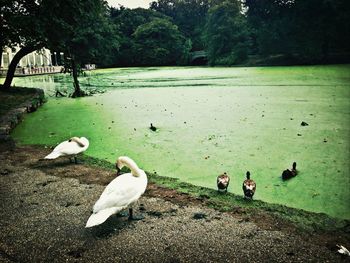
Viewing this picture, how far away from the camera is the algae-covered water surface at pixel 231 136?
4152 millimetres

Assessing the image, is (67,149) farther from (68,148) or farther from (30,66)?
(30,66)

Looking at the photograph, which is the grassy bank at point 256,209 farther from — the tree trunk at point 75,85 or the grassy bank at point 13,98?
the tree trunk at point 75,85

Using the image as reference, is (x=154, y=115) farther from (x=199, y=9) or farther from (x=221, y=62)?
(x=199, y=9)

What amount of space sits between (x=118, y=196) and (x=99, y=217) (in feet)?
0.91

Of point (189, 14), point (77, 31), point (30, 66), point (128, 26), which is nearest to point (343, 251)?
point (77, 31)

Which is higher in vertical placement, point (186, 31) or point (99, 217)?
point (186, 31)

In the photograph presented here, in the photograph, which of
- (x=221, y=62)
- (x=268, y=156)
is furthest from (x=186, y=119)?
(x=221, y=62)

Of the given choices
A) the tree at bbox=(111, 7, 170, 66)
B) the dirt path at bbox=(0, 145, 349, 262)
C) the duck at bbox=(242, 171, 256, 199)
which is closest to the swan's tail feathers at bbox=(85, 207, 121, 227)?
the dirt path at bbox=(0, 145, 349, 262)

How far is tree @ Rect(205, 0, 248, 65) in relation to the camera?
114ft

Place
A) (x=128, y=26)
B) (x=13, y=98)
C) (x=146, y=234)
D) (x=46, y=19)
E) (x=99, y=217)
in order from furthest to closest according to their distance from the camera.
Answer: (x=128, y=26) < (x=13, y=98) < (x=46, y=19) < (x=146, y=234) < (x=99, y=217)

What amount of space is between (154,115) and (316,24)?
27.2 meters

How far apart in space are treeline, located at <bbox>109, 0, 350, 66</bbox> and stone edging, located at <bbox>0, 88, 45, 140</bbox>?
1421cm

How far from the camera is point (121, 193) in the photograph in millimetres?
3053

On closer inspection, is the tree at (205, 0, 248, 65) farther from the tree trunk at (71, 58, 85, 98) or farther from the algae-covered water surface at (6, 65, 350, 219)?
the algae-covered water surface at (6, 65, 350, 219)
